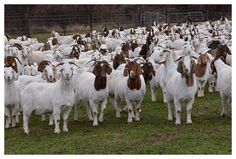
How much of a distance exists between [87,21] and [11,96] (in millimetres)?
29277

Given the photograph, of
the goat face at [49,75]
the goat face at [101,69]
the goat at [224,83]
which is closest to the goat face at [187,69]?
the goat at [224,83]

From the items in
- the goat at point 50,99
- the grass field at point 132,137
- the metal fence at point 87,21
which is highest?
the metal fence at point 87,21

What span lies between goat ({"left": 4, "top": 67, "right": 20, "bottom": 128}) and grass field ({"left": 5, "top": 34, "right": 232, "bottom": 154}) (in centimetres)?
37

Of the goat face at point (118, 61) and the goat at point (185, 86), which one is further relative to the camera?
the goat face at point (118, 61)

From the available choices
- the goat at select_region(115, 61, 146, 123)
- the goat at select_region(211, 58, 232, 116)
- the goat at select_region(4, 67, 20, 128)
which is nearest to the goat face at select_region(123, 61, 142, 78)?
the goat at select_region(115, 61, 146, 123)

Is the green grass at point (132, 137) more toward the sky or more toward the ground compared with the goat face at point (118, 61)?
more toward the ground

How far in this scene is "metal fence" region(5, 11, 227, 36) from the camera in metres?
37.7

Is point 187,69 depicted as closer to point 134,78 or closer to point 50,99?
point 134,78

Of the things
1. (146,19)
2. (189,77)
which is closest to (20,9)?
(146,19)

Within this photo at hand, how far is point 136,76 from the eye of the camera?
11.5m

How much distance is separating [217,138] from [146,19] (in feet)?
110

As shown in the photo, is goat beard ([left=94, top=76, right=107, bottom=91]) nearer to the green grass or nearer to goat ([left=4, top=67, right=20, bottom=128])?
the green grass

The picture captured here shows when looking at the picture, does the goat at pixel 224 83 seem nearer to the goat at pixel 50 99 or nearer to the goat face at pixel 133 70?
the goat face at pixel 133 70

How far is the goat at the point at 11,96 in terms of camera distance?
11305 millimetres
